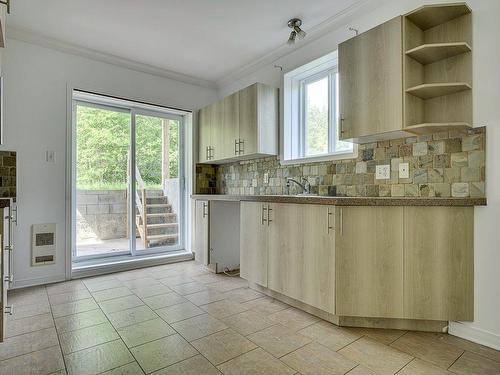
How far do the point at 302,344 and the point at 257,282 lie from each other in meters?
0.93

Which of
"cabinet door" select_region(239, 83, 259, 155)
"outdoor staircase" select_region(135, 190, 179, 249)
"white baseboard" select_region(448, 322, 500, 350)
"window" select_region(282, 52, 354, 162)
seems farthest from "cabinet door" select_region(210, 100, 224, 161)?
"white baseboard" select_region(448, 322, 500, 350)

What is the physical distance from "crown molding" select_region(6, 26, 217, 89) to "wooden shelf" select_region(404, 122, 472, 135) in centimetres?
302

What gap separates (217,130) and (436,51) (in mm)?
2518

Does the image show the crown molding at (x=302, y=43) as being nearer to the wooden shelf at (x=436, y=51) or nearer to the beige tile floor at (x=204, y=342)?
the wooden shelf at (x=436, y=51)

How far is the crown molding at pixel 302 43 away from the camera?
8.32 feet

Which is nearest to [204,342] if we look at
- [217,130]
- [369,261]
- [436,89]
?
[369,261]

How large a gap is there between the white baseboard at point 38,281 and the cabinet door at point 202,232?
1.47 meters

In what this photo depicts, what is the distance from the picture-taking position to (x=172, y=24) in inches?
109

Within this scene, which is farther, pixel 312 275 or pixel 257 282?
pixel 257 282

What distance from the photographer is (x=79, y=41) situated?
122 inches

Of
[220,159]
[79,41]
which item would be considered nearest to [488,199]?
[220,159]

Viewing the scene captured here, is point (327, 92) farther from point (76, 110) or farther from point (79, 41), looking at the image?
A: point (76, 110)

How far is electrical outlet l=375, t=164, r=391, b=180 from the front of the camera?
236cm

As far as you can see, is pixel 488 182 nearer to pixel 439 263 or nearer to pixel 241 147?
pixel 439 263
